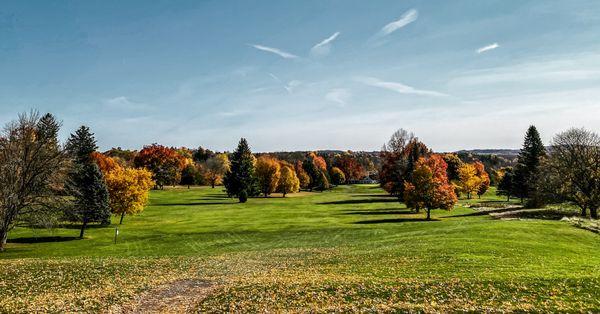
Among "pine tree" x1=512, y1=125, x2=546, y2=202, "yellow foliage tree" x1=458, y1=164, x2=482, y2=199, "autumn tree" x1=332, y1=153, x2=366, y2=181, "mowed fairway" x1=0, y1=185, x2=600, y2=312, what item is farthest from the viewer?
"autumn tree" x1=332, y1=153, x2=366, y2=181

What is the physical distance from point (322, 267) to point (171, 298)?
35.8 ft

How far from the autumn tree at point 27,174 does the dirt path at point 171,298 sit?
79.8 feet

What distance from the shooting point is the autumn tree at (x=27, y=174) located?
39312mm

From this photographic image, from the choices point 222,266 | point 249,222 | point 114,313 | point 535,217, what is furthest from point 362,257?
point 535,217

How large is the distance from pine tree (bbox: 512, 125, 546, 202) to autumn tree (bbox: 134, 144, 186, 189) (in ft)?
346

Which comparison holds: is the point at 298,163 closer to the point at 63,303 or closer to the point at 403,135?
the point at 403,135

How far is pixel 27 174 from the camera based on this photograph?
42469 mm

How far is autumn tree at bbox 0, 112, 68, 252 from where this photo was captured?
39.3m

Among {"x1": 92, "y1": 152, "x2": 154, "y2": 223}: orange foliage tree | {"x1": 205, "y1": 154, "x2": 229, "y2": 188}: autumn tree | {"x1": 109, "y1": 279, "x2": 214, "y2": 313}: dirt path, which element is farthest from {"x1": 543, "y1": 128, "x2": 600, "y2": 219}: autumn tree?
{"x1": 205, "y1": 154, "x2": 229, "y2": 188}: autumn tree

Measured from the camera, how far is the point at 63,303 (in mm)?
20312

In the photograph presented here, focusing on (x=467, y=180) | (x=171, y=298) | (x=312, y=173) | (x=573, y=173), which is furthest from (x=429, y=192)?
(x=312, y=173)

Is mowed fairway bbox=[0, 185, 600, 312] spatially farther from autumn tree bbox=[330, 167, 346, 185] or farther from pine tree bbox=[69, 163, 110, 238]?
autumn tree bbox=[330, 167, 346, 185]

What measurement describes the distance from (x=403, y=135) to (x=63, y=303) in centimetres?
9298

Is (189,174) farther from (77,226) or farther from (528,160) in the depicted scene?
(528,160)
